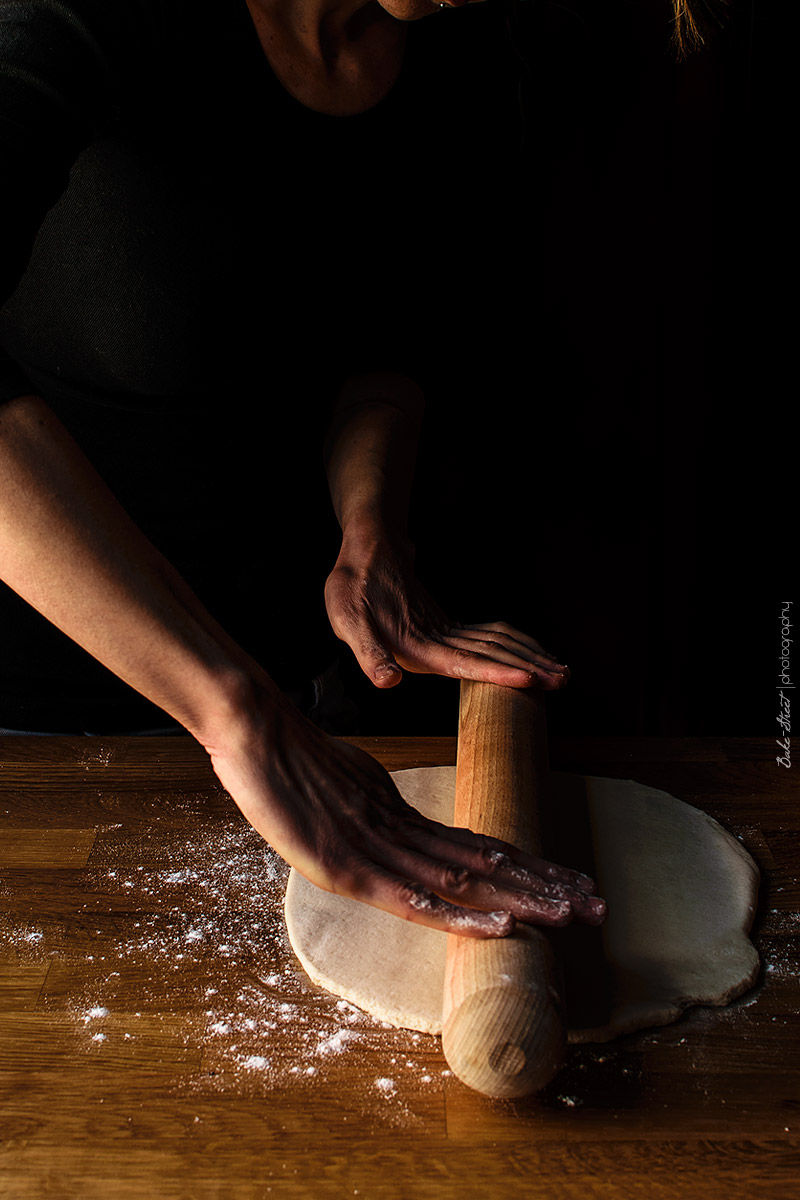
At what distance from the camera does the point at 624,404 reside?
2.33m

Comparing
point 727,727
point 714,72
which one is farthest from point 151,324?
point 727,727

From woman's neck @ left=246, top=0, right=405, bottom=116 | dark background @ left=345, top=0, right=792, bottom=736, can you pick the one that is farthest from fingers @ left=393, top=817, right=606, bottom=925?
dark background @ left=345, top=0, right=792, bottom=736

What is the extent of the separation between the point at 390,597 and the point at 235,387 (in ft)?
1.30

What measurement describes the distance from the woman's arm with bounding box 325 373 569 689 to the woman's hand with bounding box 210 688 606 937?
280 millimetres

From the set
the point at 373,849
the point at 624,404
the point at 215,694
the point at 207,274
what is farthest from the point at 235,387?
the point at 624,404

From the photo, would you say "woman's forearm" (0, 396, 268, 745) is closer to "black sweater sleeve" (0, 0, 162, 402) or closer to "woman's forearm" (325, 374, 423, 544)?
"black sweater sleeve" (0, 0, 162, 402)

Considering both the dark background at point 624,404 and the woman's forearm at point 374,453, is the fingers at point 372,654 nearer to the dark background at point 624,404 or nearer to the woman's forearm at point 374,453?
the woman's forearm at point 374,453

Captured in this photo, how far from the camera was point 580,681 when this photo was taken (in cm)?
253

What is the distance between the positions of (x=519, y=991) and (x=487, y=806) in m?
0.29

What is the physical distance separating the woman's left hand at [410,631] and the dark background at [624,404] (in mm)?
753

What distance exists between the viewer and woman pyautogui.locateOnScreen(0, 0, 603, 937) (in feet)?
3.16

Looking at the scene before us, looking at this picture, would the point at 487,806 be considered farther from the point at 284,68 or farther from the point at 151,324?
the point at 284,68

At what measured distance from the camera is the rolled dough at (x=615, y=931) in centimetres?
104

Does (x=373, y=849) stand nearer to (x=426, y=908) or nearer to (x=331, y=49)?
(x=426, y=908)
